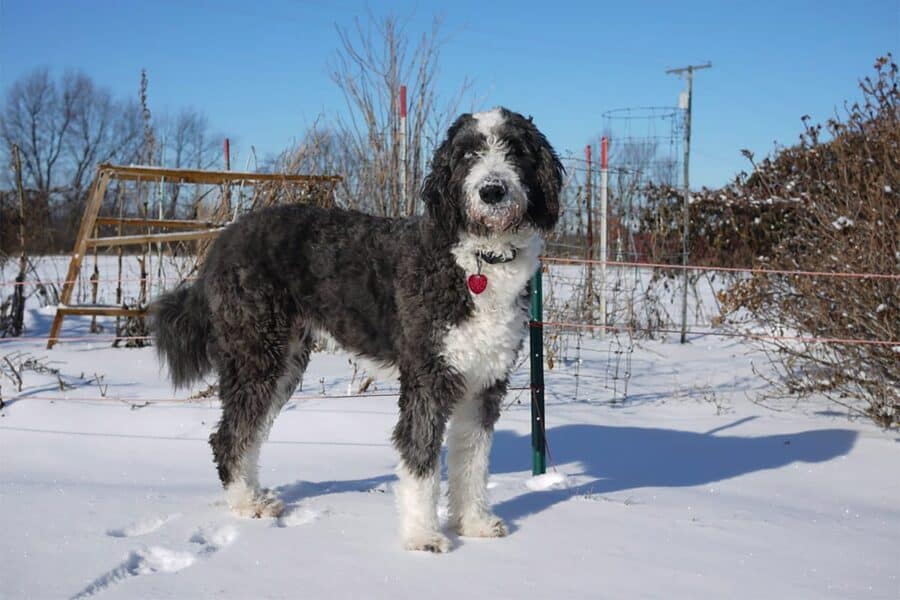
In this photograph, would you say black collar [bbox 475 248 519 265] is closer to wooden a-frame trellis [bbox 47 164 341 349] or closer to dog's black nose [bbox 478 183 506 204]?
dog's black nose [bbox 478 183 506 204]

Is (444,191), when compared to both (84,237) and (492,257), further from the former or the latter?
(84,237)

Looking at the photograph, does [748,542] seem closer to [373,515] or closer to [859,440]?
[373,515]

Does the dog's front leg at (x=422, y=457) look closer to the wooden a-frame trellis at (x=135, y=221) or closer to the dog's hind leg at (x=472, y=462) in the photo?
the dog's hind leg at (x=472, y=462)

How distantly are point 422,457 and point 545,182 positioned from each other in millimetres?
1282

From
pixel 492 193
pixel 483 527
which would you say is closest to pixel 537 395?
pixel 483 527

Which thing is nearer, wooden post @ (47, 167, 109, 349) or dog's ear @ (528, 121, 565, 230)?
dog's ear @ (528, 121, 565, 230)

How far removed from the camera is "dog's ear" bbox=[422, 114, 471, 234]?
10.9ft

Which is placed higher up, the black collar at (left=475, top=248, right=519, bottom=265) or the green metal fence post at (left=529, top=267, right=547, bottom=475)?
the black collar at (left=475, top=248, right=519, bottom=265)

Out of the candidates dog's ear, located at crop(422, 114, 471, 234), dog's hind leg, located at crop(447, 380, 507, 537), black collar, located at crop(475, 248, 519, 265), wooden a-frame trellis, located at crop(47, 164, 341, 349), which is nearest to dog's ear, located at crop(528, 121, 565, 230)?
black collar, located at crop(475, 248, 519, 265)

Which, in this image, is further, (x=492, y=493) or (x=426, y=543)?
(x=492, y=493)

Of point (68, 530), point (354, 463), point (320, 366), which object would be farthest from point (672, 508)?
point (320, 366)

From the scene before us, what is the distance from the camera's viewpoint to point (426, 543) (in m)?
3.25

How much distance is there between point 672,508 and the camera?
3.99m

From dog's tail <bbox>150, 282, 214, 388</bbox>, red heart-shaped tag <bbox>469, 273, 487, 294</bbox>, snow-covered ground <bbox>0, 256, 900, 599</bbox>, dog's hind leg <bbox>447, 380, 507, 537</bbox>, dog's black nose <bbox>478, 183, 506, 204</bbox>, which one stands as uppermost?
dog's black nose <bbox>478, 183, 506, 204</bbox>
